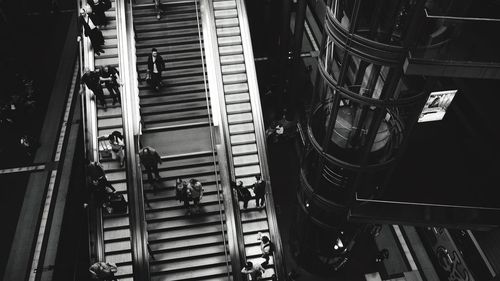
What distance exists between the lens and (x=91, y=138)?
1438 centimetres

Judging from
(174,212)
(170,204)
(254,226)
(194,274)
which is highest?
(170,204)

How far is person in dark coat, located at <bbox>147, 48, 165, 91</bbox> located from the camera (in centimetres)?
1456

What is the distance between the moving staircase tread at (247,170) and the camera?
14781 mm

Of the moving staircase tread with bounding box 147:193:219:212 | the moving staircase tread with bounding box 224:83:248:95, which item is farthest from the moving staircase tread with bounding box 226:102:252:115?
the moving staircase tread with bounding box 147:193:219:212

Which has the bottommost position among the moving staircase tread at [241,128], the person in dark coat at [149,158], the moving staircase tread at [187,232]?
the moving staircase tread at [187,232]

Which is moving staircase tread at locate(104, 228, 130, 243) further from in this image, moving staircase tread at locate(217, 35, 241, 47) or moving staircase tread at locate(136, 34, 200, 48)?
moving staircase tread at locate(217, 35, 241, 47)

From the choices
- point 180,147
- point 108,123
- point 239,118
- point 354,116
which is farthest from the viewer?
point 239,118

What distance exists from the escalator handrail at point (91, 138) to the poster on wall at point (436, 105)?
10.9 metres

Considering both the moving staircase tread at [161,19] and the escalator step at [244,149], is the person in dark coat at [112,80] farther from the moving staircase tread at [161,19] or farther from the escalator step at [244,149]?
the escalator step at [244,149]

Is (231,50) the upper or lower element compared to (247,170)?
upper

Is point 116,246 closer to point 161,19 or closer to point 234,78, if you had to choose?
point 234,78

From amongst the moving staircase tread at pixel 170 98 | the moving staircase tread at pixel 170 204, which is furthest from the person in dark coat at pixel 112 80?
the moving staircase tread at pixel 170 204

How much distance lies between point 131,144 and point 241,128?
3.95 m

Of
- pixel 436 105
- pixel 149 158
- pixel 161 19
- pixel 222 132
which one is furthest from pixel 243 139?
pixel 436 105
